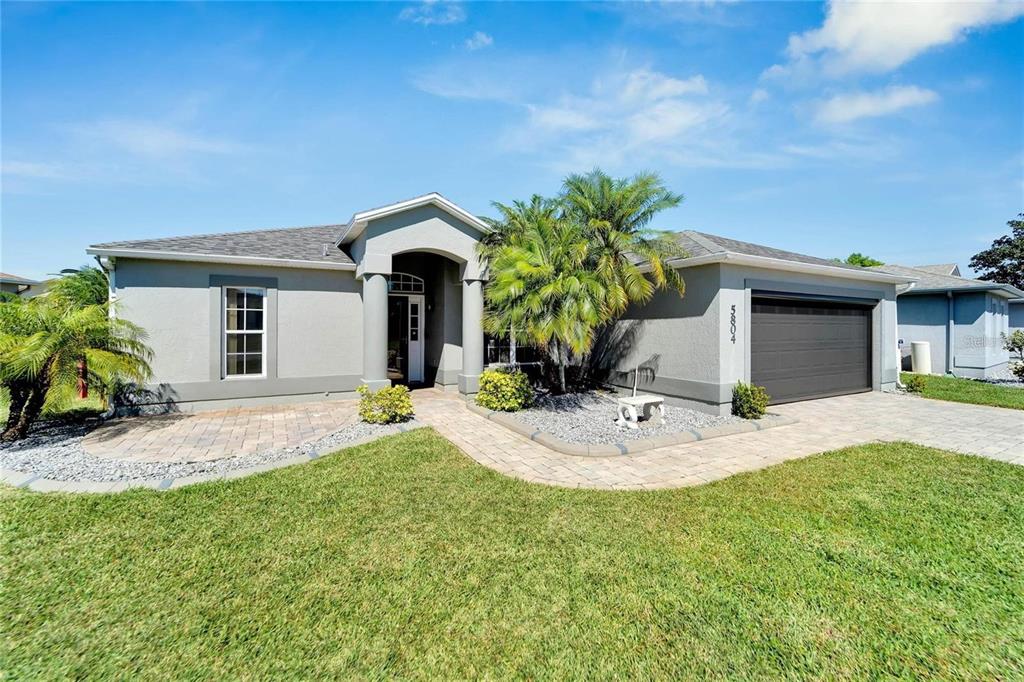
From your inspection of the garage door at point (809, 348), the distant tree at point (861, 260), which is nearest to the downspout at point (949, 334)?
the garage door at point (809, 348)

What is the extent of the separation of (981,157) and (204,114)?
757 inches

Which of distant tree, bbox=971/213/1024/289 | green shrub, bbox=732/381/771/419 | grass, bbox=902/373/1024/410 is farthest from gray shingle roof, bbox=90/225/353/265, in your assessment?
distant tree, bbox=971/213/1024/289

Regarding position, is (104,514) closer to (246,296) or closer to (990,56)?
(246,296)

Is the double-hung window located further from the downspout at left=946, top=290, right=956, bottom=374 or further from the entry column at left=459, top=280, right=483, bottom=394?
the downspout at left=946, top=290, right=956, bottom=374

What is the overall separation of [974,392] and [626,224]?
40.6 feet

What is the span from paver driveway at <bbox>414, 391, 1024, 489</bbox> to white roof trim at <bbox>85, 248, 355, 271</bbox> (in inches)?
166

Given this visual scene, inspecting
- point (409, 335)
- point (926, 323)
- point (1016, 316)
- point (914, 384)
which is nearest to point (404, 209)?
point (409, 335)

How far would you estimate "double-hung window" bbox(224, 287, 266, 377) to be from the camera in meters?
9.98

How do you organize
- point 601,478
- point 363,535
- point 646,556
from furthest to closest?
point 601,478 → point 363,535 → point 646,556

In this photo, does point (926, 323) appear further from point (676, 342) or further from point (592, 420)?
point (592, 420)

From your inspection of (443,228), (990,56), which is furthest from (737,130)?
(443,228)

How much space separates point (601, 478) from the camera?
223 inches

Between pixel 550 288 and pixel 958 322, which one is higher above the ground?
pixel 550 288

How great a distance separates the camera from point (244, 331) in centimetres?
1010
